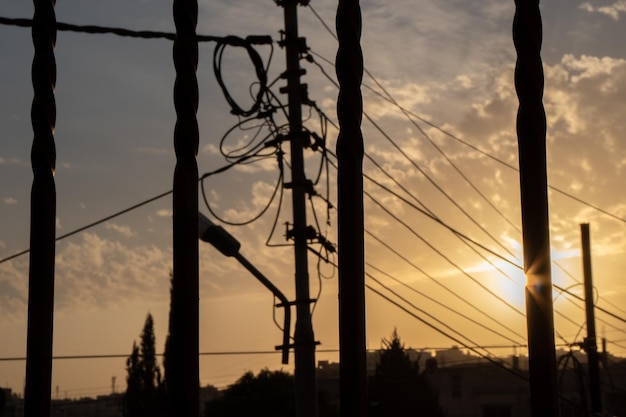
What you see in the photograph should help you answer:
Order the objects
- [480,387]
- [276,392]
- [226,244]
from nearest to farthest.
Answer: [226,244] → [276,392] → [480,387]

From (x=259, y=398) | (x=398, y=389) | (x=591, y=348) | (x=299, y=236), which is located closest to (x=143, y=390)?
(x=259, y=398)

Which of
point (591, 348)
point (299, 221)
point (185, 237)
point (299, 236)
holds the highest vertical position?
point (299, 221)

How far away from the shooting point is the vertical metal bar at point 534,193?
2.33 meters

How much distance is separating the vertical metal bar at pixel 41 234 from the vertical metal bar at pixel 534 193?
1.16m

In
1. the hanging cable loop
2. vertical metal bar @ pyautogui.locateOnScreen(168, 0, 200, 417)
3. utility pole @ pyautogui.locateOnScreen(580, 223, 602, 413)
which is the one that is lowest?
vertical metal bar @ pyautogui.locateOnScreen(168, 0, 200, 417)

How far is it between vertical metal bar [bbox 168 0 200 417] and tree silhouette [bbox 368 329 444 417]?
50.2m

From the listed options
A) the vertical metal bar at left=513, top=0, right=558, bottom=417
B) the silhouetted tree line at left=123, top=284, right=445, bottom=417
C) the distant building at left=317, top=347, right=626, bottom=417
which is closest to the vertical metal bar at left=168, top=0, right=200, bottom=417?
the vertical metal bar at left=513, top=0, right=558, bottom=417

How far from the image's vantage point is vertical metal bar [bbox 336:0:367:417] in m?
2.43

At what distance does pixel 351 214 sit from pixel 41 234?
0.78m

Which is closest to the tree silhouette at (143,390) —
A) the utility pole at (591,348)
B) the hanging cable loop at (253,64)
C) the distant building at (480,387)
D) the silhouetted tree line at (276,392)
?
the silhouetted tree line at (276,392)

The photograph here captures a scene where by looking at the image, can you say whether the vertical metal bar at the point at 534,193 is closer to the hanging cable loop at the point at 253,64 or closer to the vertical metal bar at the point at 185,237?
the vertical metal bar at the point at 185,237

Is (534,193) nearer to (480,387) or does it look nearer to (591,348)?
(591,348)

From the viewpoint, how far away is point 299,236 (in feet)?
49.0

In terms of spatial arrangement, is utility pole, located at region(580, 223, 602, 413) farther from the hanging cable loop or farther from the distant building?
the distant building
